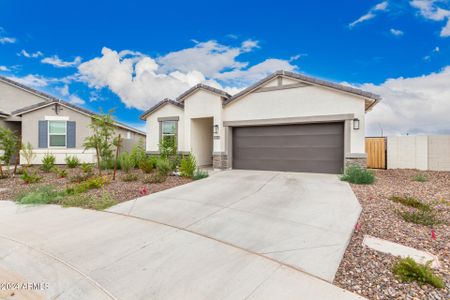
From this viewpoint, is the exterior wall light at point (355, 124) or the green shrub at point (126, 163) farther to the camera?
→ the green shrub at point (126, 163)

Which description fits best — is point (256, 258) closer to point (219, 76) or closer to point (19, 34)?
point (219, 76)

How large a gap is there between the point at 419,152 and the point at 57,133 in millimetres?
20874

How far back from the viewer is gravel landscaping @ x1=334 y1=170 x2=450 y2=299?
2.51 m

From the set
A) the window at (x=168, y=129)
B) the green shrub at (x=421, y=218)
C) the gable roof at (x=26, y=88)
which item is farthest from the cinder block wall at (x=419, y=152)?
the gable roof at (x=26, y=88)

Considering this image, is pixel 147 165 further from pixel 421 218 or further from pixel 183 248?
pixel 421 218

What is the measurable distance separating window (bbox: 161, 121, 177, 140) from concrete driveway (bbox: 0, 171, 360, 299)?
7004 mm

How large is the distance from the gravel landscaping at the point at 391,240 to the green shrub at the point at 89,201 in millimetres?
5416

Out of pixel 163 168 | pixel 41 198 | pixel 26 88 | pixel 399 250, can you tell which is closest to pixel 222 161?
pixel 163 168

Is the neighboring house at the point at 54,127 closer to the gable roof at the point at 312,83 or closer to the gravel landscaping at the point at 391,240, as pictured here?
the gable roof at the point at 312,83

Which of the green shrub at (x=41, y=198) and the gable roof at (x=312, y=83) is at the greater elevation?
the gable roof at (x=312, y=83)

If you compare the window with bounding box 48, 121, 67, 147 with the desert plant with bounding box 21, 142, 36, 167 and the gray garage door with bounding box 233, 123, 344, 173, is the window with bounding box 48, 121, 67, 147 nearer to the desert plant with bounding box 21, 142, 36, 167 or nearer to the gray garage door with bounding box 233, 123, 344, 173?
the desert plant with bounding box 21, 142, 36, 167

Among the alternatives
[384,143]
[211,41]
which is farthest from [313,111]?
[211,41]

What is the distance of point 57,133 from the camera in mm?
13984

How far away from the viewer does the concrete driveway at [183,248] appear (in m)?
2.61
